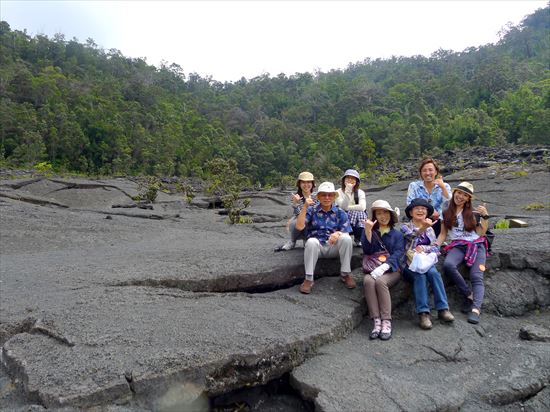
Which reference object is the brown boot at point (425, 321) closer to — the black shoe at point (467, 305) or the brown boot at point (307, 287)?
the black shoe at point (467, 305)

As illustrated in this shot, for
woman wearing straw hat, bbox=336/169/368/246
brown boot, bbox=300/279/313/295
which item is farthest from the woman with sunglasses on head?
brown boot, bbox=300/279/313/295

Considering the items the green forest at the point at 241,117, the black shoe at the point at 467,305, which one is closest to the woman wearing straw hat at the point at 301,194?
the black shoe at the point at 467,305

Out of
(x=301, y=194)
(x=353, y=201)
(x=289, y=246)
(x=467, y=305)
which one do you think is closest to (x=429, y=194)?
(x=353, y=201)

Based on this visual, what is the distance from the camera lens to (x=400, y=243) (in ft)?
16.6

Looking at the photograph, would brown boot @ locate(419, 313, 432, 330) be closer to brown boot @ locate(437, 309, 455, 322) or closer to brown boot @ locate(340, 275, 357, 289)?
brown boot @ locate(437, 309, 455, 322)

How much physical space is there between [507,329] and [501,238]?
2340mm

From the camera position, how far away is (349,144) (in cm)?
4500

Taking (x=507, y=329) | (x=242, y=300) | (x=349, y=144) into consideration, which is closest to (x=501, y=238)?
(x=507, y=329)

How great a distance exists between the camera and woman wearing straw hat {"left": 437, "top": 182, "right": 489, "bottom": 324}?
17.3ft

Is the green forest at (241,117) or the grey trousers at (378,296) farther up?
the green forest at (241,117)

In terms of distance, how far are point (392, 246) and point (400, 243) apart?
0.32 ft

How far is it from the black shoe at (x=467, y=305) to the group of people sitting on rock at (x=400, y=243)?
12 mm

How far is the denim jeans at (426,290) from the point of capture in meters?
4.85

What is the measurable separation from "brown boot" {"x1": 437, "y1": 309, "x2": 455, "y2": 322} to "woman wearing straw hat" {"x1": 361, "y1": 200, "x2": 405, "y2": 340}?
0.60 meters
